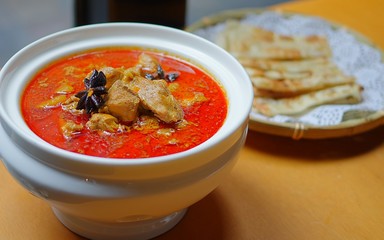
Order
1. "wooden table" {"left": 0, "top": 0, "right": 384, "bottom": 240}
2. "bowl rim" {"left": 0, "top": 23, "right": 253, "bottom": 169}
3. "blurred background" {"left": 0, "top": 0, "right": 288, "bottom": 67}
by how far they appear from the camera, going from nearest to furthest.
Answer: "bowl rim" {"left": 0, "top": 23, "right": 253, "bottom": 169}, "wooden table" {"left": 0, "top": 0, "right": 384, "bottom": 240}, "blurred background" {"left": 0, "top": 0, "right": 288, "bottom": 67}

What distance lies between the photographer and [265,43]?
1.64 m

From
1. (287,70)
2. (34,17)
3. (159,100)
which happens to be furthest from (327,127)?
(34,17)

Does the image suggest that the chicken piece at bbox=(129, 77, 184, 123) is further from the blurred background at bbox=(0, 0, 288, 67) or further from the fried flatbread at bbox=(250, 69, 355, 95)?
the blurred background at bbox=(0, 0, 288, 67)

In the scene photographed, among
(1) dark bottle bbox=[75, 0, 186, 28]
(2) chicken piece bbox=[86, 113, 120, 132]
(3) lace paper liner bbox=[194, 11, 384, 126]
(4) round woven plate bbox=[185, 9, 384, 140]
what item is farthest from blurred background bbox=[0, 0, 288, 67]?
(2) chicken piece bbox=[86, 113, 120, 132]

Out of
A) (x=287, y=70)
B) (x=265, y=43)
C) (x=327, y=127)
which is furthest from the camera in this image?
(x=265, y=43)

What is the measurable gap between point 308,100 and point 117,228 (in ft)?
2.35

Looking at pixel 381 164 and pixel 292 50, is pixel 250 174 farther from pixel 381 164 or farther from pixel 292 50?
pixel 292 50

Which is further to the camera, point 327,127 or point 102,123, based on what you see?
point 327,127

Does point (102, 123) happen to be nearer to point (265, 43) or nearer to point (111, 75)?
point (111, 75)

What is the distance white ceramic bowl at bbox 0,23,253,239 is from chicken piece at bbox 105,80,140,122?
0.45 ft

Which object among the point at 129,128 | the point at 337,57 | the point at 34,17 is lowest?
the point at 34,17

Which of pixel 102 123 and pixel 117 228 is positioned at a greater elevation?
pixel 102 123

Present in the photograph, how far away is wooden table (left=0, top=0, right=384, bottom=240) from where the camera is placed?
97 centimetres

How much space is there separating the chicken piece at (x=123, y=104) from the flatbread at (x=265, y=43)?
0.72 metres
